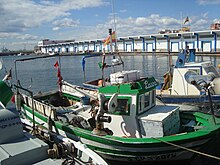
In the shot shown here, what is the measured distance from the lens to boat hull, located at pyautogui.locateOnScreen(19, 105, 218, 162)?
8.62 meters

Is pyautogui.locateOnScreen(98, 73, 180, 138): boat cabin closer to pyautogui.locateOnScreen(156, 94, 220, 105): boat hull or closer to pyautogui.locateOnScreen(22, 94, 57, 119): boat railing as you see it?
pyautogui.locateOnScreen(22, 94, 57, 119): boat railing

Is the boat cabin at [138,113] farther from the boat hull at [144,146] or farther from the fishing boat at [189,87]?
the fishing boat at [189,87]

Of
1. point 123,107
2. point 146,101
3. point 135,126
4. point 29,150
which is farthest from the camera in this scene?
point 146,101

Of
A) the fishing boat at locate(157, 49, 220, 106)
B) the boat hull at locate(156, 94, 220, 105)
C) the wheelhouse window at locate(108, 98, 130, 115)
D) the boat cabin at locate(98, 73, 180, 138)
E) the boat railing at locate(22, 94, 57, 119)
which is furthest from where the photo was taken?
the fishing boat at locate(157, 49, 220, 106)

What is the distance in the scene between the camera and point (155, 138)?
870cm

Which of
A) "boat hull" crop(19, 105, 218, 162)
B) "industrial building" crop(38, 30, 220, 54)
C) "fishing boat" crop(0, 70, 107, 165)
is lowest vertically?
"boat hull" crop(19, 105, 218, 162)

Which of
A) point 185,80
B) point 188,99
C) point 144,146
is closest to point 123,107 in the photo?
point 144,146

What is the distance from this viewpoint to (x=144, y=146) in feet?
28.7

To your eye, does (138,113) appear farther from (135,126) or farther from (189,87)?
(189,87)

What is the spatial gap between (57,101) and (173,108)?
778 cm

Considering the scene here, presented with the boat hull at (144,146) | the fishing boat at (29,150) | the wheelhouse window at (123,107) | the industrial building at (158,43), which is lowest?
the boat hull at (144,146)

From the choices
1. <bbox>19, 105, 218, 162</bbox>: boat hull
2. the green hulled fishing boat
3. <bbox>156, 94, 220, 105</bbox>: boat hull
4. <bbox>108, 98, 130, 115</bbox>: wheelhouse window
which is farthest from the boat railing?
<bbox>156, 94, 220, 105</bbox>: boat hull

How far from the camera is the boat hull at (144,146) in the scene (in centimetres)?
862

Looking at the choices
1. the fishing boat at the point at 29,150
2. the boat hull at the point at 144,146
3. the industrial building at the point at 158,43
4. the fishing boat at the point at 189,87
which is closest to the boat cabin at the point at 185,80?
the fishing boat at the point at 189,87
